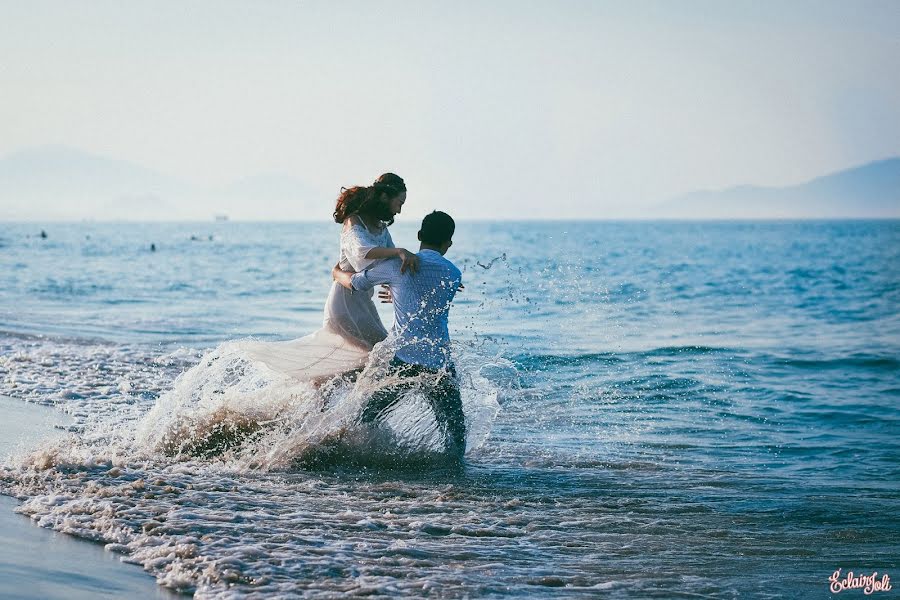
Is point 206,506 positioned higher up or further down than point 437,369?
further down

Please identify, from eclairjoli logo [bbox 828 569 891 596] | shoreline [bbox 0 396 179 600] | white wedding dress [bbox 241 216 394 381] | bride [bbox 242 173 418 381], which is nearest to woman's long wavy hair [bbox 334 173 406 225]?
bride [bbox 242 173 418 381]

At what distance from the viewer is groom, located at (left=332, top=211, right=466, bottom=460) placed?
7312 millimetres

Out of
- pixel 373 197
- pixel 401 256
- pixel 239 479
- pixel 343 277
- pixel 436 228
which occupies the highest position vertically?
pixel 373 197

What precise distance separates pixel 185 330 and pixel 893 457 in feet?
42.3

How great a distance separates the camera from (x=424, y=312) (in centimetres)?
741

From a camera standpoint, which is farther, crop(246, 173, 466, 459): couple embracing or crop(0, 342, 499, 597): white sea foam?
crop(246, 173, 466, 459): couple embracing

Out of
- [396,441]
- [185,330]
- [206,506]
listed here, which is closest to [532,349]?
[185,330]

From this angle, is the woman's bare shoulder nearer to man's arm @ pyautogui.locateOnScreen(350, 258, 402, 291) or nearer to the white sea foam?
man's arm @ pyautogui.locateOnScreen(350, 258, 402, 291)

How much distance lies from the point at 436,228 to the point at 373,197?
56 cm

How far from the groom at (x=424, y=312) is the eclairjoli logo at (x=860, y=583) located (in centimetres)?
322

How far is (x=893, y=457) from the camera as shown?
913 cm

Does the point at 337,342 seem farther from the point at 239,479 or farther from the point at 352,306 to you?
the point at 239,479

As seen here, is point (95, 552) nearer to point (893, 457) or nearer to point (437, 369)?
point (437, 369)

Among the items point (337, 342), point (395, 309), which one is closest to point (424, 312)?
point (395, 309)
